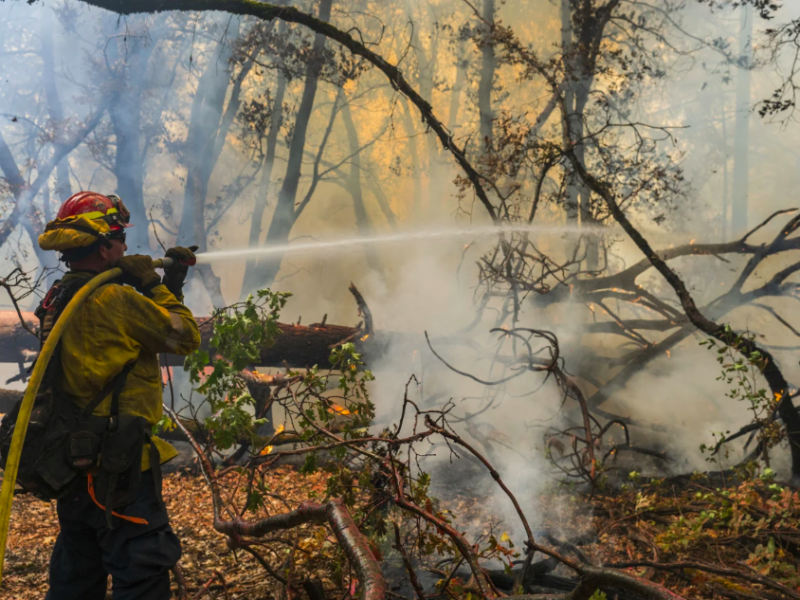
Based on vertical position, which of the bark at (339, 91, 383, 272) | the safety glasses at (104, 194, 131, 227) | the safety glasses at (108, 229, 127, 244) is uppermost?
the bark at (339, 91, 383, 272)

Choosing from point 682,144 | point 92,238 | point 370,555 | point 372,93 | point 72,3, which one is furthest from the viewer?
point 372,93

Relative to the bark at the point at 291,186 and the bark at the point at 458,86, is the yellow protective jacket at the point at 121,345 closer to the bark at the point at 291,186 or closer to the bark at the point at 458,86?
the bark at the point at 458,86

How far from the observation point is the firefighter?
226cm

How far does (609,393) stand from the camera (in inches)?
314

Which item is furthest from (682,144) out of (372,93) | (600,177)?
(372,93)

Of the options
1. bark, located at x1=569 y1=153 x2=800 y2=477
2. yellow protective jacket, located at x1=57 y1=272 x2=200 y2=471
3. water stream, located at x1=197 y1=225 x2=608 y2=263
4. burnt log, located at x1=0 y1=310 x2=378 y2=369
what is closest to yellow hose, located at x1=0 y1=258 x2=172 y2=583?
yellow protective jacket, located at x1=57 y1=272 x2=200 y2=471

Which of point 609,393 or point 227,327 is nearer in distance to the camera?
point 227,327

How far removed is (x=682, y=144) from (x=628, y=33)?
7.37 ft

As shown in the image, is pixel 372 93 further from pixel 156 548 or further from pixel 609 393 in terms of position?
pixel 156 548

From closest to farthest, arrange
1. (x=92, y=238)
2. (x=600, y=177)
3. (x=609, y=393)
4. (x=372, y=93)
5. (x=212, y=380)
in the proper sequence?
(x=92, y=238)
(x=212, y=380)
(x=609, y=393)
(x=600, y=177)
(x=372, y=93)

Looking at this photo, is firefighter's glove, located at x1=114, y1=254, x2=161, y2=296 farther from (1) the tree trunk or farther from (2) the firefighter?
(1) the tree trunk

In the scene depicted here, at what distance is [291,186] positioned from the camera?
37.1 ft

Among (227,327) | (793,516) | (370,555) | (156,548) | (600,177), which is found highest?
(600,177)

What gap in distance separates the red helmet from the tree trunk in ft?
31.2
